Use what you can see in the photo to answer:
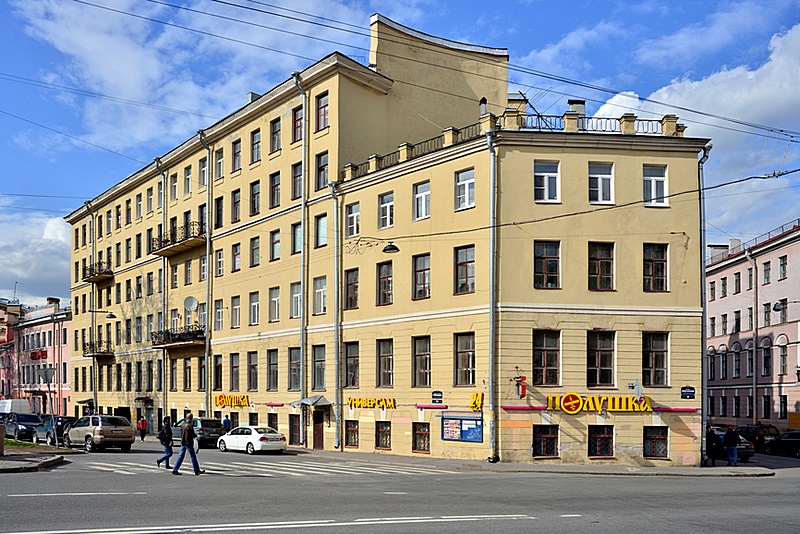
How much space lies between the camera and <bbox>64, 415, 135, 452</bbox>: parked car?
118 feet

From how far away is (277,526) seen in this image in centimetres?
1296

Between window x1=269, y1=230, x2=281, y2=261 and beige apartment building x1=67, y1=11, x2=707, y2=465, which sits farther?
window x1=269, y1=230, x2=281, y2=261

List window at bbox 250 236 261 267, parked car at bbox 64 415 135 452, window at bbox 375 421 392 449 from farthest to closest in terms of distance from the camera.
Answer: window at bbox 250 236 261 267, window at bbox 375 421 392 449, parked car at bbox 64 415 135 452

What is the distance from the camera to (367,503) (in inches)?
640

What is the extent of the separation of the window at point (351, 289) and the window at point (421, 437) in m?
6.39

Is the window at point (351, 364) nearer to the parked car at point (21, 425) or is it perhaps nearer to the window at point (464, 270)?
the window at point (464, 270)

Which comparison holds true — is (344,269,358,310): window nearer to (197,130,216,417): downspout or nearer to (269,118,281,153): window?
(269,118,281,153): window

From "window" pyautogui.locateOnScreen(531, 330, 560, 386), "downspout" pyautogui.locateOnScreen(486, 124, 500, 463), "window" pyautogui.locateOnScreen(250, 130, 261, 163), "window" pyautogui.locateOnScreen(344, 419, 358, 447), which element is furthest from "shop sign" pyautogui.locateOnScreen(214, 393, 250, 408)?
"window" pyautogui.locateOnScreen(531, 330, 560, 386)

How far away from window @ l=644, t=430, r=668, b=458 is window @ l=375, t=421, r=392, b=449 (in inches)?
410

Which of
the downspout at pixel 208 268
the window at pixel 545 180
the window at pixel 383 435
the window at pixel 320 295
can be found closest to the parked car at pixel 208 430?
the window at pixel 320 295

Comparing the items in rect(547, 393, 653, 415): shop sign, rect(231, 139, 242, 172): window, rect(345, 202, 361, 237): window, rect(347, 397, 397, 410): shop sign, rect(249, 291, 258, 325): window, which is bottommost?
rect(347, 397, 397, 410): shop sign

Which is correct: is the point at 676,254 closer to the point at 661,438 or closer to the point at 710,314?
the point at 661,438

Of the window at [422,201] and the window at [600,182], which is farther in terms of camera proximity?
the window at [422,201]

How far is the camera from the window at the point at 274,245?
146 ft
